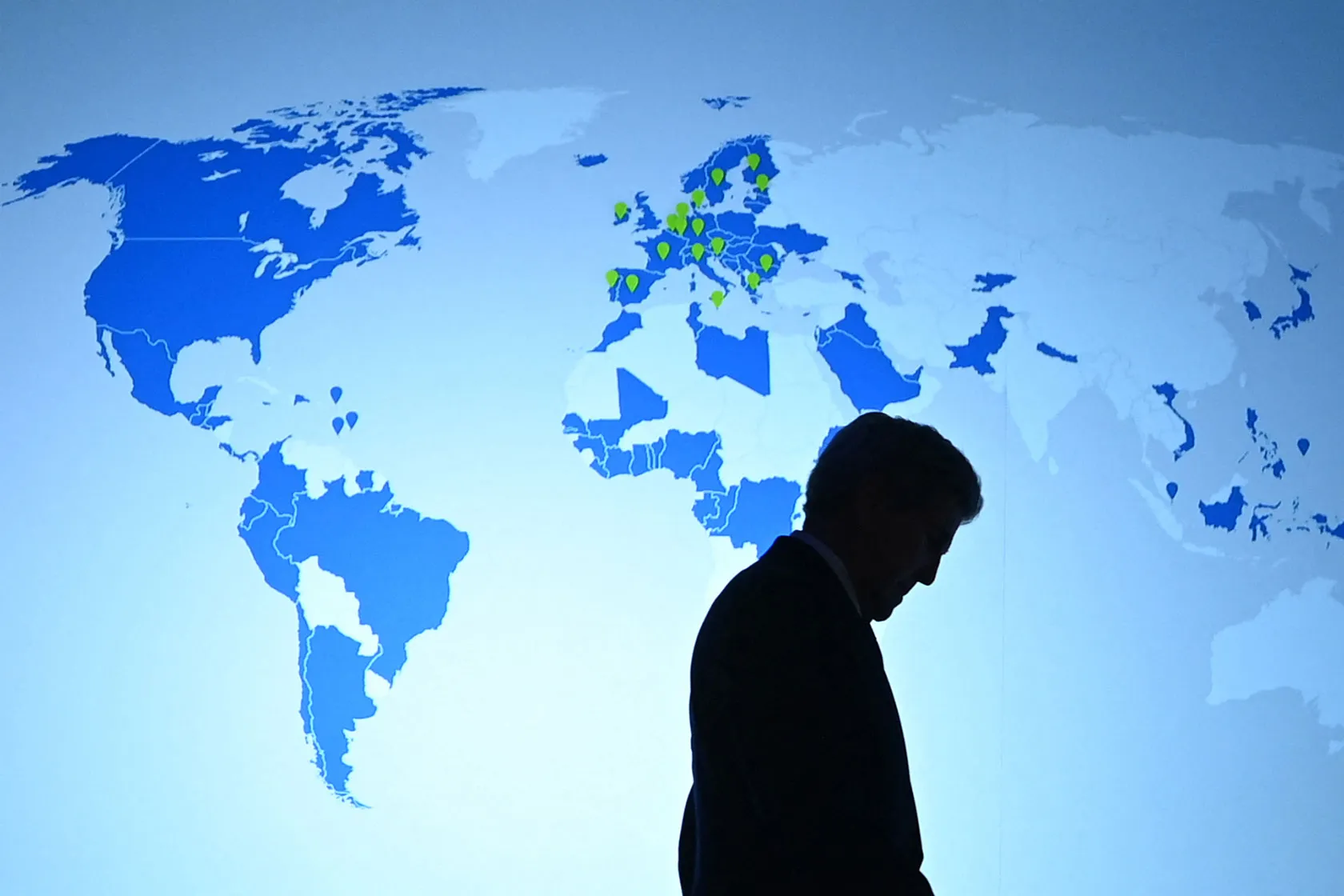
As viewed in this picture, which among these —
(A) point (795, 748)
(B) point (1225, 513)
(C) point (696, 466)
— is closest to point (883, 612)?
(A) point (795, 748)

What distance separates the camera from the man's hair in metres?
1.13

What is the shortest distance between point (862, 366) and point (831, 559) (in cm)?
118

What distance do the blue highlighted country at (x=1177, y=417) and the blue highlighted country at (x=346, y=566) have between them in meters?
1.39

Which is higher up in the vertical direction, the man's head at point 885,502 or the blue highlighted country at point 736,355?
the blue highlighted country at point 736,355

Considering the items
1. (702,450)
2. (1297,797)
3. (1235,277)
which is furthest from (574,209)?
(1297,797)

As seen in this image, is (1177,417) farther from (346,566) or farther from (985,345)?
(346,566)

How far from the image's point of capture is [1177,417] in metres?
2.26

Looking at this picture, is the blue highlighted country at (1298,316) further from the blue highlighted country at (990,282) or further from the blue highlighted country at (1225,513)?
the blue highlighted country at (990,282)

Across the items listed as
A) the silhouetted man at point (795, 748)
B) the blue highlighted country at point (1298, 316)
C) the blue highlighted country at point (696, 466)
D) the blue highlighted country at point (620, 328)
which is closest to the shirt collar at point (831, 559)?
the silhouetted man at point (795, 748)

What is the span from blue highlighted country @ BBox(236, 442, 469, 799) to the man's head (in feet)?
3.87

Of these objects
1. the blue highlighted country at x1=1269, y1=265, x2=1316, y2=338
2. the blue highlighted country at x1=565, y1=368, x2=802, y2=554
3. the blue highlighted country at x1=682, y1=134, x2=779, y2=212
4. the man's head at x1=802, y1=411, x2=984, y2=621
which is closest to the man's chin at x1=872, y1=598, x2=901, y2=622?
the man's head at x1=802, y1=411, x2=984, y2=621

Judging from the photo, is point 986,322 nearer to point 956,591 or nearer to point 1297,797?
point 956,591

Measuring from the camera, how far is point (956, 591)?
2203 millimetres

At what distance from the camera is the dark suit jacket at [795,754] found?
96 cm
